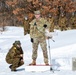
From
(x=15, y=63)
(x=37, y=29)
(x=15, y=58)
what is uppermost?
(x=37, y=29)

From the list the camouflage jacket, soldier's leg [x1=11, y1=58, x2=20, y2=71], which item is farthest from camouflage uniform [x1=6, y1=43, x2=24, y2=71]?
the camouflage jacket

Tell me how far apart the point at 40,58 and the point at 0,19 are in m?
33.6

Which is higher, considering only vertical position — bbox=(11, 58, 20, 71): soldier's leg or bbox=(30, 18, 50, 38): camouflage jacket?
bbox=(30, 18, 50, 38): camouflage jacket

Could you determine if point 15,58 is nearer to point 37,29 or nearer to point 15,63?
point 15,63

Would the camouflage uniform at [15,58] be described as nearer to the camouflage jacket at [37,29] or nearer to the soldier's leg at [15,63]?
the soldier's leg at [15,63]

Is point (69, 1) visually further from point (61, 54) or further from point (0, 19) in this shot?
point (61, 54)

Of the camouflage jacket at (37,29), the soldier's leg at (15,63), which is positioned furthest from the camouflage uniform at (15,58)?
the camouflage jacket at (37,29)

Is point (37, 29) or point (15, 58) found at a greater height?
point (37, 29)

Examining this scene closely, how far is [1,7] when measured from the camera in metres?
53.7

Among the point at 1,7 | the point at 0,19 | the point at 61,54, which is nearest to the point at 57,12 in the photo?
the point at 0,19

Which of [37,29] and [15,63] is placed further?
[15,63]

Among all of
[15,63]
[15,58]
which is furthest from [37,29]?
[15,63]

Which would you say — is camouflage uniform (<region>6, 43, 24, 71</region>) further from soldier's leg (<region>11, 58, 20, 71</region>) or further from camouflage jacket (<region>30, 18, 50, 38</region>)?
camouflage jacket (<region>30, 18, 50, 38</region>)

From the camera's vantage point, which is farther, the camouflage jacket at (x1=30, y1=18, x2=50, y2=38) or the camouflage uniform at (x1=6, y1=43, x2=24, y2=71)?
the camouflage uniform at (x1=6, y1=43, x2=24, y2=71)
